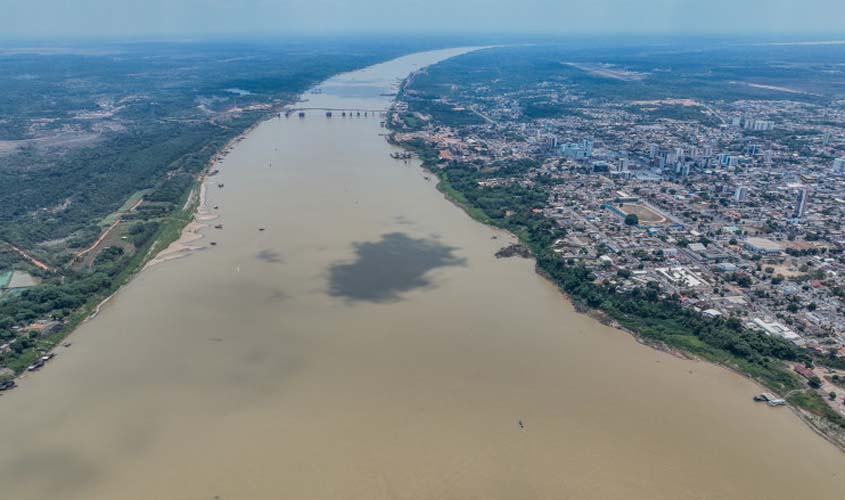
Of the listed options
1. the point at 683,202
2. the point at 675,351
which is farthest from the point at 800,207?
the point at 675,351

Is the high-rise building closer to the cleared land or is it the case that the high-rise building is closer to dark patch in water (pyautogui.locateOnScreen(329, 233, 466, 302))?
the cleared land

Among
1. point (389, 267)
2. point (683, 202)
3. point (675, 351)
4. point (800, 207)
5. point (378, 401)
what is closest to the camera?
point (378, 401)

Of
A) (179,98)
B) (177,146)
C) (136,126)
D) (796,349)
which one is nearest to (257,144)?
(177,146)

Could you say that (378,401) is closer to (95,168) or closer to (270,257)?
(270,257)

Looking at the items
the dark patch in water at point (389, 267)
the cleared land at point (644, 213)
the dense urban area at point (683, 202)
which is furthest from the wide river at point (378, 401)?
the cleared land at point (644, 213)

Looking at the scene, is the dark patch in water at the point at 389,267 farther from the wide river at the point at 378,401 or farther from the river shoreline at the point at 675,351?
the river shoreline at the point at 675,351

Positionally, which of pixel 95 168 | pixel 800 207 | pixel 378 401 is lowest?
pixel 378 401

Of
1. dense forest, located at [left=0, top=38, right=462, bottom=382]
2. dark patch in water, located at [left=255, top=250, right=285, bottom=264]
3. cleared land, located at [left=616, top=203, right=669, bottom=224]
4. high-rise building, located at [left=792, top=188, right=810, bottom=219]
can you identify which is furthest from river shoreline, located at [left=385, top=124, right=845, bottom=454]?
dense forest, located at [left=0, top=38, right=462, bottom=382]

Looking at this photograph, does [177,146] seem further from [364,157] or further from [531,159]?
[531,159]
